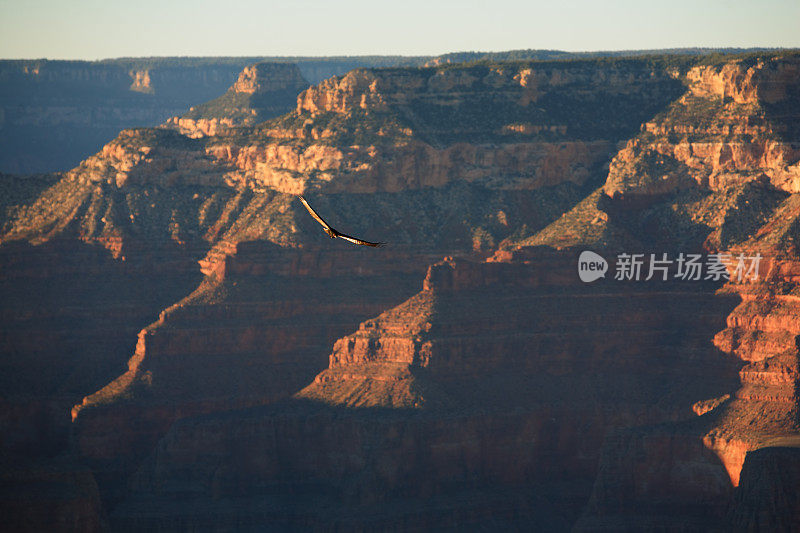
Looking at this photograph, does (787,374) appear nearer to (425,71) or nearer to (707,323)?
(707,323)

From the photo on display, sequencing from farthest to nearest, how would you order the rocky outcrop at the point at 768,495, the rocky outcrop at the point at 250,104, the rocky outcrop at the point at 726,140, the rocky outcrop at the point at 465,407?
the rocky outcrop at the point at 250,104, the rocky outcrop at the point at 726,140, the rocky outcrop at the point at 465,407, the rocky outcrop at the point at 768,495

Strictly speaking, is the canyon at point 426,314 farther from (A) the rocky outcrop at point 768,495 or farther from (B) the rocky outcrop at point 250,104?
(B) the rocky outcrop at point 250,104

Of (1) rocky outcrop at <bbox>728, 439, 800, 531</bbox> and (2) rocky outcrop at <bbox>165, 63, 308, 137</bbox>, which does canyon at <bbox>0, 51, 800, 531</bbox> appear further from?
(2) rocky outcrop at <bbox>165, 63, 308, 137</bbox>

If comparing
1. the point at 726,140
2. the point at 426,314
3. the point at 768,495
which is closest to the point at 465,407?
the point at 426,314

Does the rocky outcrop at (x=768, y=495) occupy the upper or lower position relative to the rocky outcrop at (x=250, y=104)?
lower

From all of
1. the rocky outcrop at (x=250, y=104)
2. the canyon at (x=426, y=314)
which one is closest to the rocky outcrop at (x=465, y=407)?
the canyon at (x=426, y=314)

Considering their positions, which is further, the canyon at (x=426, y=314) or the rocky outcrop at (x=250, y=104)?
the rocky outcrop at (x=250, y=104)

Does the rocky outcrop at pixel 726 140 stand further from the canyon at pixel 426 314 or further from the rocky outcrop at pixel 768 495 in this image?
the rocky outcrop at pixel 768 495

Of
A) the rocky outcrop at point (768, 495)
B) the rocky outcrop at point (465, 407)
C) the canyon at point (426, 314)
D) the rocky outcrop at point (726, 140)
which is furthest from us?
the rocky outcrop at point (726, 140)

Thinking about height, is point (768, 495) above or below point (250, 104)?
below

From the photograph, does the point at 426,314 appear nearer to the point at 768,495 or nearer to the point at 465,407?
the point at 465,407
